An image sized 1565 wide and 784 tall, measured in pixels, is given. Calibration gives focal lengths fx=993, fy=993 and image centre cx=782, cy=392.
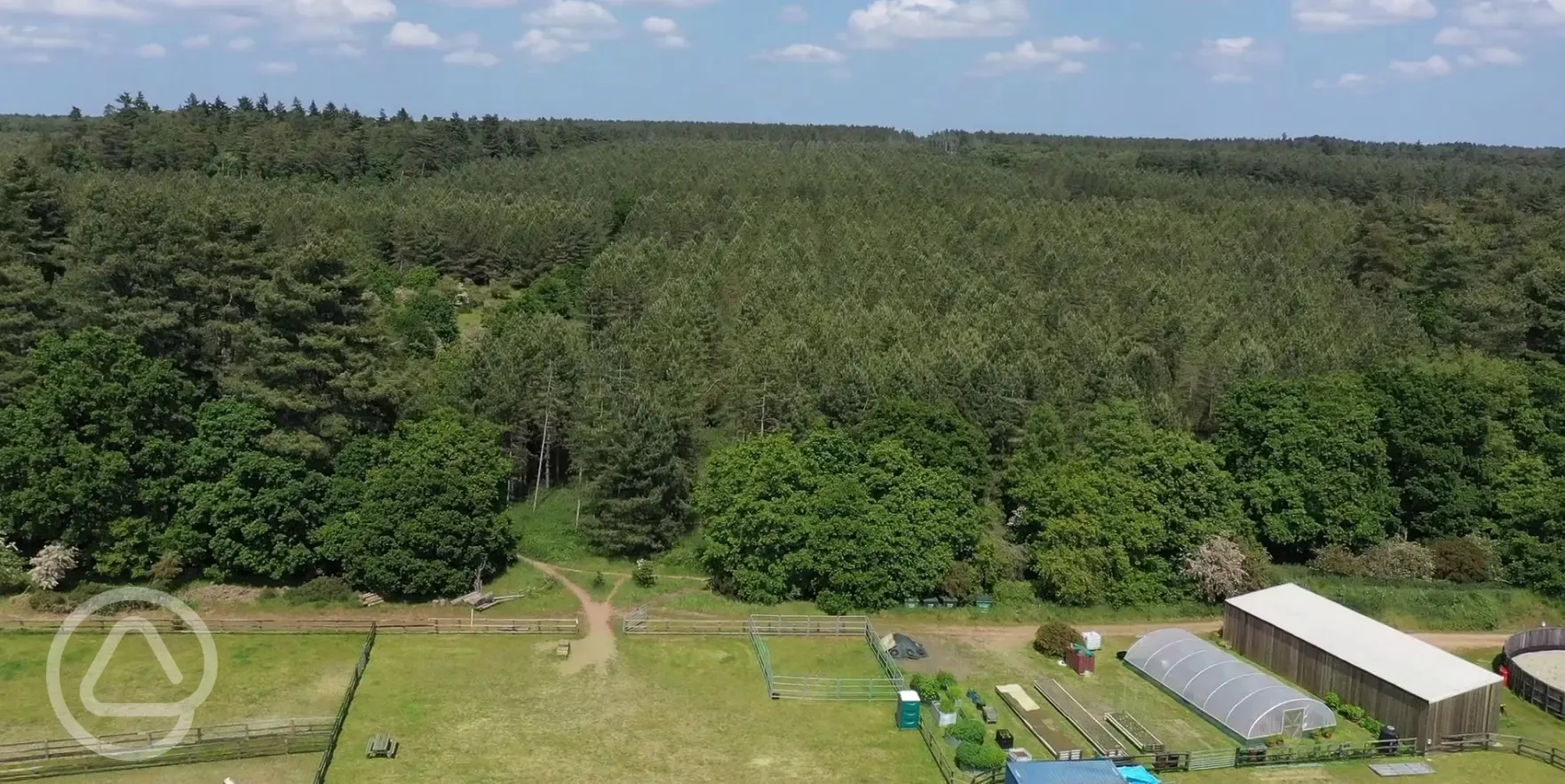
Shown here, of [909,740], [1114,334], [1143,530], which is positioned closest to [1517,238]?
[1114,334]

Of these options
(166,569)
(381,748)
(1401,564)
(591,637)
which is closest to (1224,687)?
(1401,564)

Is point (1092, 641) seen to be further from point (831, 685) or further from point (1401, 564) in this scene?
point (1401, 564)

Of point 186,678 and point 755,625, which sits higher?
point 755,625

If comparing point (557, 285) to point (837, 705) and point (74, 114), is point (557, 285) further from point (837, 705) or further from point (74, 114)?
point (74, 114)

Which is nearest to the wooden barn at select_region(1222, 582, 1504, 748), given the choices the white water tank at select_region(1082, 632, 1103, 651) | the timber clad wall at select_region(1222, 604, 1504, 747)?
the timber clad wall at select_region(1222, 604, 1504, 747)

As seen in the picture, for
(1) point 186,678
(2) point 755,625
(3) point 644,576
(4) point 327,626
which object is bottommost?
(1) point 186,678

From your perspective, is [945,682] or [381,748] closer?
[381,748]
